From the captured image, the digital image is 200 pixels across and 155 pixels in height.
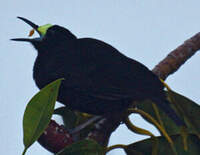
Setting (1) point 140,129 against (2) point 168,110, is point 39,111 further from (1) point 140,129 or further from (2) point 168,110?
(2) point 168,110

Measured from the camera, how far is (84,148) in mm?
1133

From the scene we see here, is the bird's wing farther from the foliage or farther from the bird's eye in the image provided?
the bird's eye

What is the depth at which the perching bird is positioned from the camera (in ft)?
5.13

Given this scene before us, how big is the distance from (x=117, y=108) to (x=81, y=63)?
36 centimetres

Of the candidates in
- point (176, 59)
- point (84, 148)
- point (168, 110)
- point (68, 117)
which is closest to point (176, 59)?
point (176, 59)

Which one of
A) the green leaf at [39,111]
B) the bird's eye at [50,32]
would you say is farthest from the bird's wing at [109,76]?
the green leaf at [39,111]

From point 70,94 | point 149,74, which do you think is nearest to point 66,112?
point 70,94

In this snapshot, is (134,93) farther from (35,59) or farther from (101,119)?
(35,59)

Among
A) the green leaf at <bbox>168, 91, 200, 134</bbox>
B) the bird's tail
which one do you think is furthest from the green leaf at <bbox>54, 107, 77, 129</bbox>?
the green leaf at <bbox>168, 91, 200, 134</bbox>

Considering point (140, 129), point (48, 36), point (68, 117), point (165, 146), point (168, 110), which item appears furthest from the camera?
point (48, 36)

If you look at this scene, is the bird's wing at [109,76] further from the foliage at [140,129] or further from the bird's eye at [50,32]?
the bird's eye at [50,32]

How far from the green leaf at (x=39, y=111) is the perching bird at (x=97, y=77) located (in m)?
0.47

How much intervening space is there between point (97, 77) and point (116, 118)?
29 centimetres

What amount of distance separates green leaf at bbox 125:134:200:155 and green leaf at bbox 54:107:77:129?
13.7 inches
